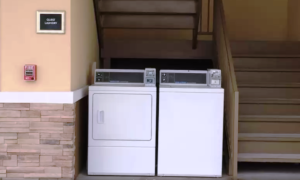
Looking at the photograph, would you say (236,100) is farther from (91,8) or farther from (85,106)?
(91,8)

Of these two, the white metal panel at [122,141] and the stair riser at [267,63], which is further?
the stair riser at [267,63]

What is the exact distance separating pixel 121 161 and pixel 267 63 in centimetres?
228

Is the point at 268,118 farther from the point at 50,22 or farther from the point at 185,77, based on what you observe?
the point at 50,22

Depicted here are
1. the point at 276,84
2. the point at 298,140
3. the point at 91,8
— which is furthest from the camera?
the point at 276,84

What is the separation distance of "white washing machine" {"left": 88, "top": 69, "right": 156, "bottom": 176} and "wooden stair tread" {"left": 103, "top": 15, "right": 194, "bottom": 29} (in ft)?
3.89

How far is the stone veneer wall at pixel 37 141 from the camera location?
257cm

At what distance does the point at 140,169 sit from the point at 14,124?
117 centimetres

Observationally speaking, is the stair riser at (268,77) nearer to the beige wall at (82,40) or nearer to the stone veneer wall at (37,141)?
the beige wall at (82,40)

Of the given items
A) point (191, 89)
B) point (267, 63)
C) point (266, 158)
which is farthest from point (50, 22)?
point (267, 63)

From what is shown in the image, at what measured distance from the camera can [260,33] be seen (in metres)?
5.28

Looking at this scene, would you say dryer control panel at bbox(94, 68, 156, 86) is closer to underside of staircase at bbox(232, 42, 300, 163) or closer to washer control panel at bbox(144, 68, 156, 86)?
washer control panel at bbox(144, 68, 156, 86)

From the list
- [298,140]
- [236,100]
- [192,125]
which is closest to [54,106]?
[192,125]

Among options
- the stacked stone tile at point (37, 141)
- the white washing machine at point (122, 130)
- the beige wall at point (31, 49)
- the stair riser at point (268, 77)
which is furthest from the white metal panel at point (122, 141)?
the stair riser at point (268, 77)

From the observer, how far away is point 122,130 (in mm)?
2797
